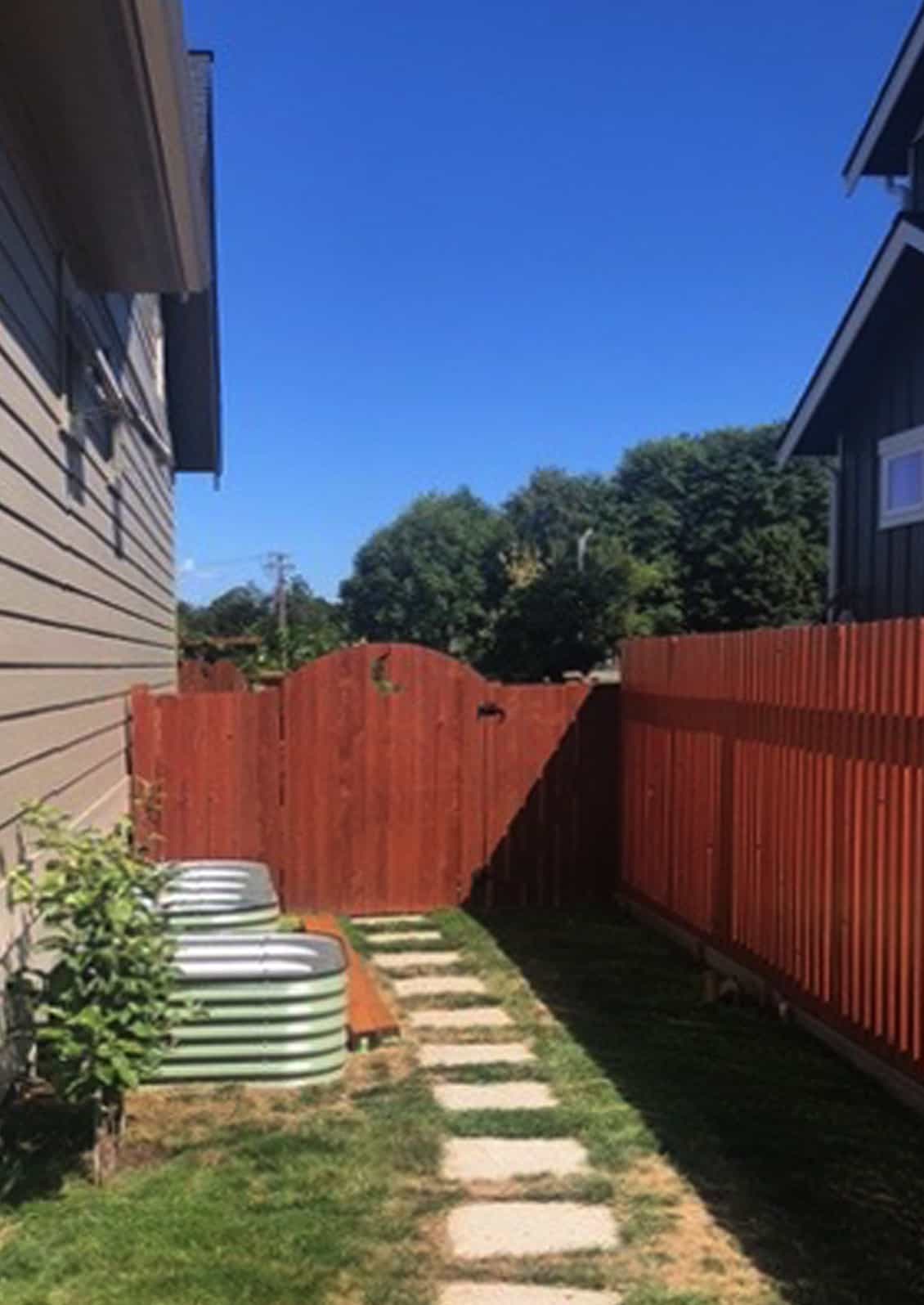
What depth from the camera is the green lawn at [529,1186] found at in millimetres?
3197

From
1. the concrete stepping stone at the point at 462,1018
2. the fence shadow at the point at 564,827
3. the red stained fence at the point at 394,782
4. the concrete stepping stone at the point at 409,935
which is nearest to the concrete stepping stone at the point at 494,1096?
the concrete stepping stone at the point at 462,1018

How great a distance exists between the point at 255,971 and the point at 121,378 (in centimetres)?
397

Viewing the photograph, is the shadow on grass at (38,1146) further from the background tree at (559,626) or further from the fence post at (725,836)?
the background tree at (559,626)

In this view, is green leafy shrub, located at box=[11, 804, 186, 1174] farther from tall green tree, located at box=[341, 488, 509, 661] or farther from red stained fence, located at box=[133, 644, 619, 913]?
tall green tree, located at box=[341, 488, 509, 661]

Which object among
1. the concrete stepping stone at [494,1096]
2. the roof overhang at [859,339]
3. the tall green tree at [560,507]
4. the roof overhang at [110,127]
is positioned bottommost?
the concrete stepping stone at [494,1096]

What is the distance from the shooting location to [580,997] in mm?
6168

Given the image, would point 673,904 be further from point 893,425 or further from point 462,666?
point 893,425

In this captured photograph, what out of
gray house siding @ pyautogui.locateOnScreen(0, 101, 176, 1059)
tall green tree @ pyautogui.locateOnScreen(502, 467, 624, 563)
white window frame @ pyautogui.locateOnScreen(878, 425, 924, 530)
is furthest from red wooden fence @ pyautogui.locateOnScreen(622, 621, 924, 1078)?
tall green tree @ pyautogui.locateOnScreen(502, 467, 624, 563)

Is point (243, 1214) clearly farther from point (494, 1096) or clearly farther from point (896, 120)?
point (896, 120)

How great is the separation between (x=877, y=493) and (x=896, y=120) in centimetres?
279

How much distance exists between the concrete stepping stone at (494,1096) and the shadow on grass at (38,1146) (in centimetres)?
121

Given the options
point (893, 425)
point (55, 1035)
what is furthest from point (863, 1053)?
point (893, 425)

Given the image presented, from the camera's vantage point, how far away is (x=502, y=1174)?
12.9ft

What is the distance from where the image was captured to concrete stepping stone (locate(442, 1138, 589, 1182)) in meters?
3.94
